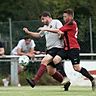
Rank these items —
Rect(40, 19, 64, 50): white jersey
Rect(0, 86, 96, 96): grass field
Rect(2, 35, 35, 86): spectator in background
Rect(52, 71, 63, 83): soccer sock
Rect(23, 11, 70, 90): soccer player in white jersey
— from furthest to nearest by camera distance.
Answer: Rect(2, 35, 35, 86): spectator in background
Rect(52, 71, 63, 83): soccer sock
Rect(40, 19, 64, 50): white jersey
Rect(23, 11, 70, 90): soccer player in white jersey
Rect(0, 86, 96, 96): grass field

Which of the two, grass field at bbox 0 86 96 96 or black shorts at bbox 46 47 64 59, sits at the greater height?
black shorts at bbox 46 47 64 59

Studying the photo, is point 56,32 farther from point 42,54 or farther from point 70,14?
point 42,54

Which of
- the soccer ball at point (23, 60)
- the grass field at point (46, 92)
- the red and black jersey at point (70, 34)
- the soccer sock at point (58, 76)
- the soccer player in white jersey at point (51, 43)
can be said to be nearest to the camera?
the grass field at point (46, 92)

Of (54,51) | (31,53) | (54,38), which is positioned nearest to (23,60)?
(31,53)

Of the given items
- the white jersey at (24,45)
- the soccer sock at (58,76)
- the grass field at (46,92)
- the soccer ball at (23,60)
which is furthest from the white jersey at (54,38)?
the white jersey at (24,45)

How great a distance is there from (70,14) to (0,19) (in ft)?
85.0

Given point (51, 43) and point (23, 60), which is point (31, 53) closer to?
point (23, 60)

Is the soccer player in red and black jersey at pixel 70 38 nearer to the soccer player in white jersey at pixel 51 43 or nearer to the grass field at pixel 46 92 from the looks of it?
the soccer player in white jersey at pixel 51 43

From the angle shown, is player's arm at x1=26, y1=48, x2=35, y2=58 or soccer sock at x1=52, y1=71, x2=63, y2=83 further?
player's arm at x1=26, y1=48, x2=35, y2=58

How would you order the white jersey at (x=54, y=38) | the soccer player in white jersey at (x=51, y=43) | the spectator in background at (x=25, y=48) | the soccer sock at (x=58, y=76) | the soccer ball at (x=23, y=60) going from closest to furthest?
the soccer player in white jersey at (x=51, y=43) → the white jersey at (x=54, y=38) → the soccer sock at (x=58, y=76) → the soccer ball at (x=23, y=60) → the spectator in background at (x=25, y=48)

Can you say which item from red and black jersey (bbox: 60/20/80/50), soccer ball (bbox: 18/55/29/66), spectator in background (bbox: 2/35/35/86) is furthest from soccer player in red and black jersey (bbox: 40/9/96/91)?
spectator in background (bbox: 2/35/35/86)

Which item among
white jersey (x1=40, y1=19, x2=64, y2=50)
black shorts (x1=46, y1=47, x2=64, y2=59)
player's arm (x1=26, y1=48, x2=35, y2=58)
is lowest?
player's arm (x1=26, y1=48, x2=35, y2=58)

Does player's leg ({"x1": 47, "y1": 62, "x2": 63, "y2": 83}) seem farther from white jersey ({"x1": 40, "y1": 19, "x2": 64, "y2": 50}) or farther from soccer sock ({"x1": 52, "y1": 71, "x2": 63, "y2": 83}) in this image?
white jersey ({"x1": 40, "y1": 19, "x2": 64, "y2": 50})

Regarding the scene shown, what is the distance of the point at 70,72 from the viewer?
21688mm
